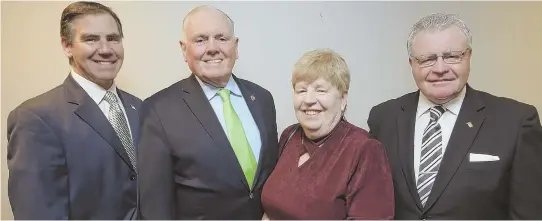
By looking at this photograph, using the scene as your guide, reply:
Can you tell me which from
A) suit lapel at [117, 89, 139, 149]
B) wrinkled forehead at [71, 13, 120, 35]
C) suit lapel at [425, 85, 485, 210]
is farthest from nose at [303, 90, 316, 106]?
wrinkled forehead at [71, 13, 120, 35]

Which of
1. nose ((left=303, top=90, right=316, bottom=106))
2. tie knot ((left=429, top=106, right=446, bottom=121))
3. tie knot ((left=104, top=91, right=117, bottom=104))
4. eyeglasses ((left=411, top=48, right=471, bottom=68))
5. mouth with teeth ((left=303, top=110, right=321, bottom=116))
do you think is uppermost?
eyeglasses ((left=411, top=48, right=471, bottom=68))

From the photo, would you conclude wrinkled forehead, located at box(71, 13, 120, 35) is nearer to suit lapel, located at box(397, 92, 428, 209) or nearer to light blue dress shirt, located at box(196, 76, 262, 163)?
light blue dress shirt, located at box(196, 76, 262, 163)

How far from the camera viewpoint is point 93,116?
5.74ft

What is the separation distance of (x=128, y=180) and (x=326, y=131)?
721 millimetres

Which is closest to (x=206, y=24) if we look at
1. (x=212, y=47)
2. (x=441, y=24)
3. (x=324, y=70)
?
(x=212, y=47)

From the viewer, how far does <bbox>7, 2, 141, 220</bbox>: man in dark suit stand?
1.65 metres

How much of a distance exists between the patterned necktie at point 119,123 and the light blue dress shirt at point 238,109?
314 millimetres

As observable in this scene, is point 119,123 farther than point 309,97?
Yes

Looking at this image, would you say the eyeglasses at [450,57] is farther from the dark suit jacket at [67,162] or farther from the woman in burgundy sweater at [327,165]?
the dark suit jacket at [67,162]

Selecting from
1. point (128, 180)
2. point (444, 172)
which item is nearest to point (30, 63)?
point (128, 180)

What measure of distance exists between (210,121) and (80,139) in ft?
1.45

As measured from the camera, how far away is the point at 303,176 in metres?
1.64

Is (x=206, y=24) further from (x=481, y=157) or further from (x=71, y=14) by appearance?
(x=481, y=157)

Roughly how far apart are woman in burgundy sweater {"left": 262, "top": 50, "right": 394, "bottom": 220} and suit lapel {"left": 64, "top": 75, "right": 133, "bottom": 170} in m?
0.54
